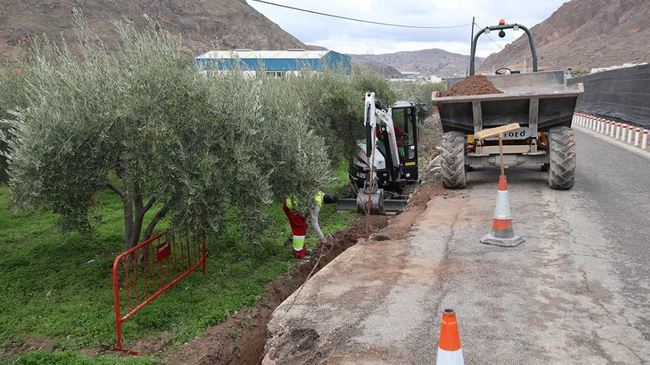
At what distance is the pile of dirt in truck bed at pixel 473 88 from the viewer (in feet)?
34.1

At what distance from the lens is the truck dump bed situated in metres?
9.92

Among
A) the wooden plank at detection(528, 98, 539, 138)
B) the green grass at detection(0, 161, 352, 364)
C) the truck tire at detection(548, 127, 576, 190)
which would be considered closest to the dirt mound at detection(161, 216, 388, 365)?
the green grass at detection(0, 161, 352, 364)

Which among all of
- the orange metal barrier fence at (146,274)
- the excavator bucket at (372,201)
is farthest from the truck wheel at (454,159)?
the orange metal barrier fence at (146,274)

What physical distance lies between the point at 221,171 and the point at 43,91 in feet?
7.52

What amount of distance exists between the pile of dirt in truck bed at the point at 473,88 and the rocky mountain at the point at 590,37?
56760 millimetres

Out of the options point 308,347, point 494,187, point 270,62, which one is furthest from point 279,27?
point 308,347

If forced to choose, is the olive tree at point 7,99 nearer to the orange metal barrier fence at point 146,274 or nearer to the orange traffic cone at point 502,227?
the orange metal barrier fence at point 146,274

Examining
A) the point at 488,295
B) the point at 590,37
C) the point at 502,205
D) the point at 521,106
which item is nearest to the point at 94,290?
the point at 488,295

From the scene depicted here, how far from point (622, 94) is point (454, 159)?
1878 cm

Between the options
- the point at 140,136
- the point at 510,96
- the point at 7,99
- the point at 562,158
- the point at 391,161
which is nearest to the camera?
the point at 140,136

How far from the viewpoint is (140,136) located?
6301 mm

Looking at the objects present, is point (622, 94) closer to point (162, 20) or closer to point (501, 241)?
point (501, 241)

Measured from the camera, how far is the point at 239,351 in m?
6.00

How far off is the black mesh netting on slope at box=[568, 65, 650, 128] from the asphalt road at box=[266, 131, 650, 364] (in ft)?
43.2
